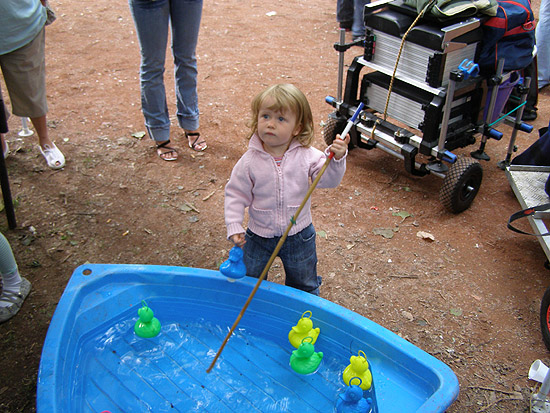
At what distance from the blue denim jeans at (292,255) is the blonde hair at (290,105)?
41 cm

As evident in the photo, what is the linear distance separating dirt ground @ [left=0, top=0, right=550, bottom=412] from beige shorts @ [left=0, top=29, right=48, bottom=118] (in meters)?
0.47

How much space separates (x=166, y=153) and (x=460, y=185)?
6.37ft

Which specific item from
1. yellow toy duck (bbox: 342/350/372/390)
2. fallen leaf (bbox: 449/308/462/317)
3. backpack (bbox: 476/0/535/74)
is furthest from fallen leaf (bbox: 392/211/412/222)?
yellow toy duck (bbox: 342/350/372/390)

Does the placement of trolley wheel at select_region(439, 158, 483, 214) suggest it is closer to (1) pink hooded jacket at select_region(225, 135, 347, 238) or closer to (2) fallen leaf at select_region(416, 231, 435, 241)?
(2) fallen leaf at select_region(416, 231, 435, 241)

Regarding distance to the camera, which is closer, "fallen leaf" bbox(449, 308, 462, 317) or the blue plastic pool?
the blue plastic pool

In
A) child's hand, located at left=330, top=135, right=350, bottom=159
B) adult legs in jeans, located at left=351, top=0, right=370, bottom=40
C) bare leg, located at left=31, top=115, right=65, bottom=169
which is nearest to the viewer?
child's hand, located at left=330, top=135, right=350, bottom=159

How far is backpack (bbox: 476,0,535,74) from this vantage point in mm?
2895

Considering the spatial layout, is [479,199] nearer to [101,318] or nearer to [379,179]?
[379,179]

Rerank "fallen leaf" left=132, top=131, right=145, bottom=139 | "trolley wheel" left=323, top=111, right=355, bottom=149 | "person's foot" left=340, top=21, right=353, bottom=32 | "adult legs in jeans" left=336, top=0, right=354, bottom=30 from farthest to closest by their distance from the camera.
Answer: "person's foot" left=340, top=21, right=353, bottom=32, "adult legs in jeans" left=336, top=0, right=354, bottom=30, "fallen leaf" left=132, top=131, right=145, bottom=139, "trolley wheel" left=323, top=111, right=355, bottom=149

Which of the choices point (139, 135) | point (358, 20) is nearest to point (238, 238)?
point (139, 135)

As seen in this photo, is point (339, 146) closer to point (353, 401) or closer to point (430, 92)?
point (353, 401)

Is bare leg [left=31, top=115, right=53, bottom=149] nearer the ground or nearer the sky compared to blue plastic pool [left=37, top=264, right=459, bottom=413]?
nearer the sky

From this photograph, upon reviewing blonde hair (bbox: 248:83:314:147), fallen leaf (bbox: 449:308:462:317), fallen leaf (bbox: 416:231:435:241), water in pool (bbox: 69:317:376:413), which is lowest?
fallen leaf (bbox: 449:308:462:317)

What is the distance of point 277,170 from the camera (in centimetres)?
201
